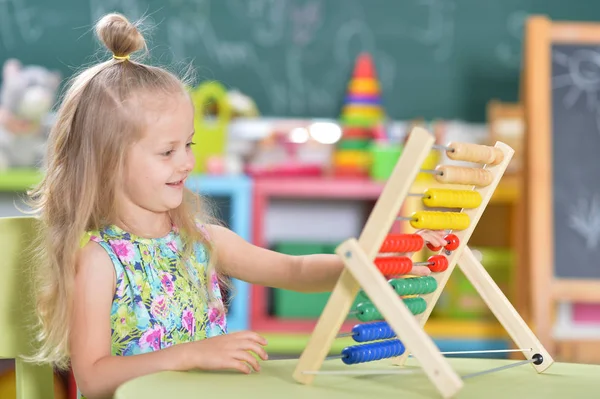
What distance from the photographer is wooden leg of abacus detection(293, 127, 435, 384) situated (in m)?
1.08

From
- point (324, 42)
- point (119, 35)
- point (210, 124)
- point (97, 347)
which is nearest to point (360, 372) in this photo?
point (97, 347)

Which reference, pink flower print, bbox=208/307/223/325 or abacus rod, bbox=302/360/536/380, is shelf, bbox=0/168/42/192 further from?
abacus rod, bbox=302/360/536/380

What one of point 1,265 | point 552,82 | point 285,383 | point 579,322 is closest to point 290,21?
point 552,82

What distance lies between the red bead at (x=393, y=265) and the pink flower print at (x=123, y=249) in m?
0.41

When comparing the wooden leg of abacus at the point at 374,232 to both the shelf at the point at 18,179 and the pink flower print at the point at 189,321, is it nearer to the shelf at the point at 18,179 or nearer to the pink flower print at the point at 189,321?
the pink flower print at the point at 189,321

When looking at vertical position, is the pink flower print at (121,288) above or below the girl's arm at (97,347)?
above

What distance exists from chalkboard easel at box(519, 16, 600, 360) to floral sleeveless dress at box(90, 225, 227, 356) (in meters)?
1.78

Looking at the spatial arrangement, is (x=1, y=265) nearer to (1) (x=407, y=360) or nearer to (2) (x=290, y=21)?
(1) (x=407, y=360)

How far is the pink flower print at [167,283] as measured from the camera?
1.47 meters

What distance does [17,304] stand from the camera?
4.76 feet

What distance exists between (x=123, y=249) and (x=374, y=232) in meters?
0.48

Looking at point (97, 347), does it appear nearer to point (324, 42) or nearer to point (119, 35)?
point (119, 35)

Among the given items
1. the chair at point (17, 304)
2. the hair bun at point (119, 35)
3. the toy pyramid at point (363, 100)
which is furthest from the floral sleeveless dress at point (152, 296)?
the toy pyramid at point (363, 100)

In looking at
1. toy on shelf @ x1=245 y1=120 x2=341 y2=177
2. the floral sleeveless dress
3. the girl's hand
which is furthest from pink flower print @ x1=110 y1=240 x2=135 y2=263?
toy on shelf @ x1=245 y1=120 x2=341 y2=177
